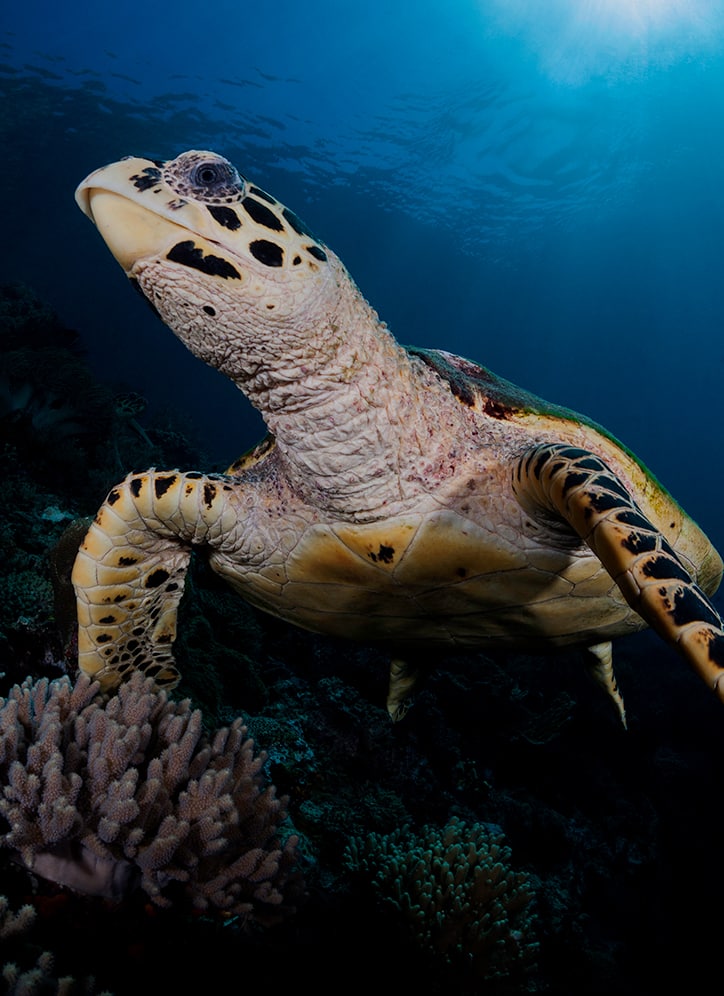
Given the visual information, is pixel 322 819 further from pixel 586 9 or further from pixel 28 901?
pixel 586 9

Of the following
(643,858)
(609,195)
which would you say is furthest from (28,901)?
(609,195)

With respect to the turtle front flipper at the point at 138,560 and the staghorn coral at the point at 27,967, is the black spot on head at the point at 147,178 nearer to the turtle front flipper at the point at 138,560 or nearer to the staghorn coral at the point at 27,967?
the turtle front flipper at the point at 138,560

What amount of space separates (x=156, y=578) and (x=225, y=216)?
1654mm

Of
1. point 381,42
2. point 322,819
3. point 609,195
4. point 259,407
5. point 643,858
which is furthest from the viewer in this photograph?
point 609,195

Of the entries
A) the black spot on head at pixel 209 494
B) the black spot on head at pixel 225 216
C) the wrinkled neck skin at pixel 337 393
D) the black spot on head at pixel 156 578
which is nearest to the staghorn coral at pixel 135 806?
the black spot on head at pixel 156 578

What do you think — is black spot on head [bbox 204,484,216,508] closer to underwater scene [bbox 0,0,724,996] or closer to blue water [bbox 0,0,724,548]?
underwater scene [bbox 0,0,724,996]

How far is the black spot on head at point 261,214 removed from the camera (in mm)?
1557

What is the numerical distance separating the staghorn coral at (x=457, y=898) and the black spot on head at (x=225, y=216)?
9.41ft

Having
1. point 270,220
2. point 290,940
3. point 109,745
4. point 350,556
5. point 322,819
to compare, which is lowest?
point 322,819

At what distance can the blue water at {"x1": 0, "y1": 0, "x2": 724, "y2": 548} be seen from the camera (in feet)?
68.7

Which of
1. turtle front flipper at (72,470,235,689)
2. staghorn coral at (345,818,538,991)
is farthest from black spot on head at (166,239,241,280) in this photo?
staghorn coral at (345,818,538,991)

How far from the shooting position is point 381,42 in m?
23.4

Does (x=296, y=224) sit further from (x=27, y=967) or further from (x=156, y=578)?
(x=27, y=967)

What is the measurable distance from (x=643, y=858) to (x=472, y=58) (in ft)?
99.3
